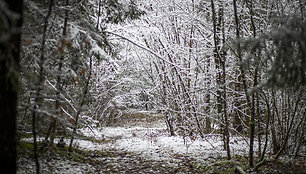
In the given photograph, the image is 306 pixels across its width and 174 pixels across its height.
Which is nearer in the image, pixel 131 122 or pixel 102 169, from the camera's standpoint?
pixel 102 169

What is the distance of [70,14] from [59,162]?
12.8ft

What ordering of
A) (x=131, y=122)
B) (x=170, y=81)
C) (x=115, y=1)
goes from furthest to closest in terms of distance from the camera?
(x=131, y=122), (x=170, y=81), (x=115, y=1)

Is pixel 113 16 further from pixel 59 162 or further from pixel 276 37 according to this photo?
pixel 276 37

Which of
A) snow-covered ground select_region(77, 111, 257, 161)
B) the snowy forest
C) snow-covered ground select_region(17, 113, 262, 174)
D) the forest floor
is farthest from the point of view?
snow-covered ground select_region(77, 111, 257, 161)

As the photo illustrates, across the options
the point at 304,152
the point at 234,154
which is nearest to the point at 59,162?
the point at 234,154

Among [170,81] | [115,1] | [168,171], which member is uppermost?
[115,1]

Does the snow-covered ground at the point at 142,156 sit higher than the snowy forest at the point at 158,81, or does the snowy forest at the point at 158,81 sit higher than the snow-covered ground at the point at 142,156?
the snowy forest at the point at 158,81

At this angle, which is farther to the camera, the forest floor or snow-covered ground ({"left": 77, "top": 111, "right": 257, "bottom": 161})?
snow-covered ground ({"left": 77, "top": 111, "right": 257, "bottom": 161})

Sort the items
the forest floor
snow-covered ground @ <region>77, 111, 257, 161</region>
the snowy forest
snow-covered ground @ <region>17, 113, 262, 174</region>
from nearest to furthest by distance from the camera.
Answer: the snowy forest, the forest floor, snow-covered ground @ <region>17, 113, 262, 174</region>, snow-covered ground @ <region>77, 111, 257, 161</region>

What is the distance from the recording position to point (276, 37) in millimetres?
3033

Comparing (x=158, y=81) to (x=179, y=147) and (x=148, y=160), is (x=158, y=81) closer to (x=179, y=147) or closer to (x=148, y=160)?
(x=179, y=147)

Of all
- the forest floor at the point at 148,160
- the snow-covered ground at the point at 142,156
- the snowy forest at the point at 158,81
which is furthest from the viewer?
the snow-covered ground at the point at 142,156

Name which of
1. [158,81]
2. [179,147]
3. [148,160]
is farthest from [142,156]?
[158,81]

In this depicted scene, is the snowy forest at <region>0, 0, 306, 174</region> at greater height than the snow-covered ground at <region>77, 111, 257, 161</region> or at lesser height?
greater
